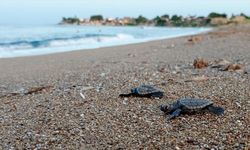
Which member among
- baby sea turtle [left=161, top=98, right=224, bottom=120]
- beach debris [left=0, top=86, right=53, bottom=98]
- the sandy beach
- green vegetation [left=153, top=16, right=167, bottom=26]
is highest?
baby sea turtle [left=161, top=98, right=224, bottom=120]

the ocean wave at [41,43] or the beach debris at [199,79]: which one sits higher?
the beach debris at [199,79]

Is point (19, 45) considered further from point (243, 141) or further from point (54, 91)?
point (243, 141)

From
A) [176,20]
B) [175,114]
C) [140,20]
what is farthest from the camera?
[140,20]

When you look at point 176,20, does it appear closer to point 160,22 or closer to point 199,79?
point 160,22

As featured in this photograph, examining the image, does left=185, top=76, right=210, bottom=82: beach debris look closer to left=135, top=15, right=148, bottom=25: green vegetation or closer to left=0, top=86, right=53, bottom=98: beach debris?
left=0, top=86, right=53, bottom=98: beach debris

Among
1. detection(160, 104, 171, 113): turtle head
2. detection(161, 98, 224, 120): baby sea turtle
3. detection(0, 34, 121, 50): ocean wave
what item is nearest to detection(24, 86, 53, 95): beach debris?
detection(160, 104, 171, 113): turtle head

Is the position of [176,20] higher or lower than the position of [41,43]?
lower

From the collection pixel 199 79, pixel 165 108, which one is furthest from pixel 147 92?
pixel 199 79

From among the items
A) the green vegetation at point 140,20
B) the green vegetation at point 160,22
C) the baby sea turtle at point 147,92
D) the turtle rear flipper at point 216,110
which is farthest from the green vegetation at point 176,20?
the turtle rear flipper at point 216,110

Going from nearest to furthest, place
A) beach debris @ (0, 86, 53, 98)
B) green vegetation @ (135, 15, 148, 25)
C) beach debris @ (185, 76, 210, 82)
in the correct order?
beach debris @ (0, 86, 53, 98) < beach debris @ (185, 76, 210, 82) < green vegetation @ (135, 15, 148, 25)

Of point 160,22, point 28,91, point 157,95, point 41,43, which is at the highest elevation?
point 157,95

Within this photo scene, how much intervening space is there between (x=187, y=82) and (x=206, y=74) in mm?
974

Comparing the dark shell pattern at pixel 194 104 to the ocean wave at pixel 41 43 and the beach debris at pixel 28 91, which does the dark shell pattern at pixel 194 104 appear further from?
the ocean wave at pixel 41 43

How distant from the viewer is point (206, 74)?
7.44m
